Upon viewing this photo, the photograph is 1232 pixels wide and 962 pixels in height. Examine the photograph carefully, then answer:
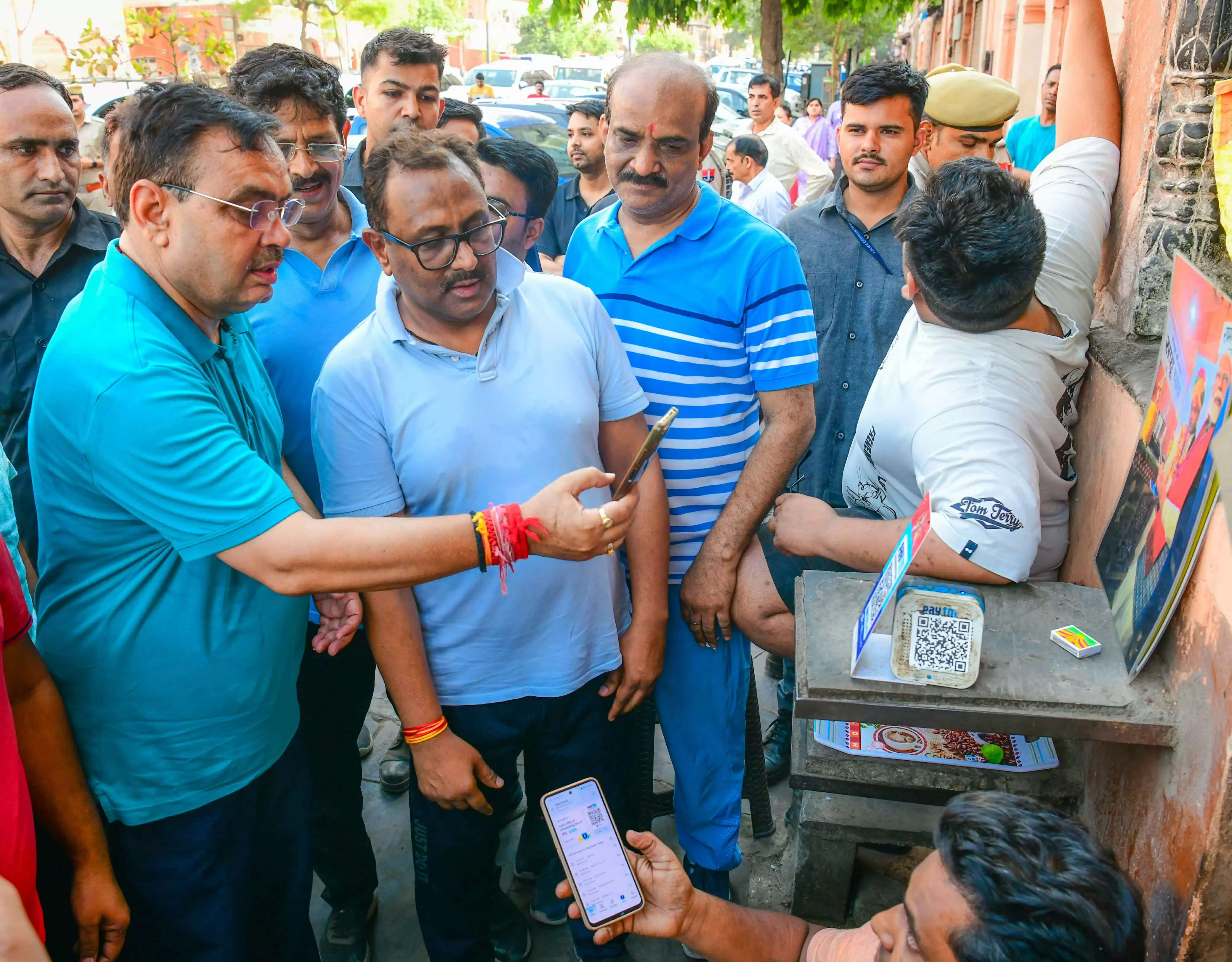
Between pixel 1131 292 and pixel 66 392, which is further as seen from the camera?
pixel 1131 292

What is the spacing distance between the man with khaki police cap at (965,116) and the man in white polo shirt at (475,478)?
306 cm

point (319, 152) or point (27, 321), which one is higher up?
point (319, 152)

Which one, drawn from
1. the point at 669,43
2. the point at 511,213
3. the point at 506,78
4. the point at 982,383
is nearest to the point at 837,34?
the point at 506,78

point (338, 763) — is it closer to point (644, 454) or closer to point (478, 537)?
point (478, 537)

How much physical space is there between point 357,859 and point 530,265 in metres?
2.39

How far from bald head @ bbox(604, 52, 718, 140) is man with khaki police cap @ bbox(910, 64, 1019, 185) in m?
2.39

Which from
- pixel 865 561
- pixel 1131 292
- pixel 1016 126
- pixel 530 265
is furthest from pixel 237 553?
pixel 1016 126

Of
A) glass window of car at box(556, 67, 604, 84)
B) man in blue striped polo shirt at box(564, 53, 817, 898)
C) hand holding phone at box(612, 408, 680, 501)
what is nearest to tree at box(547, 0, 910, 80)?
man in blue striped polo shirt at box(564, 53, 817, 898)

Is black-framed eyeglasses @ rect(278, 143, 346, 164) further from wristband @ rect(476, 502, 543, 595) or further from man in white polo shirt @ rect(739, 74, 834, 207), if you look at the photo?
man in white polo shirt @ rect(739, 74, 834, 207)

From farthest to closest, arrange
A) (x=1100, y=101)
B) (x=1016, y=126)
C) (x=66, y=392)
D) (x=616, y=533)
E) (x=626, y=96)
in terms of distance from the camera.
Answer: (x=1016, y=126)
(x=1100, y=101)
(x=626, y=96)
(x=616, y=533)
(x=66, y=392)

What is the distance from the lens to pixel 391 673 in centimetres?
202

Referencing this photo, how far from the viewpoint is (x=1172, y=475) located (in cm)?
160

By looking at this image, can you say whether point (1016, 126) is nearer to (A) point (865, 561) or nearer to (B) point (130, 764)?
(A) point (865, 561)

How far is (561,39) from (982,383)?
164 ft
